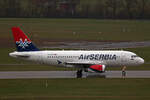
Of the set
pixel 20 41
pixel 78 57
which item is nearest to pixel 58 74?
pixel 78 57

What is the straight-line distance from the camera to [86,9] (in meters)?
179

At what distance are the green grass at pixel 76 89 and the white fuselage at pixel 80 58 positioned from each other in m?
4.74

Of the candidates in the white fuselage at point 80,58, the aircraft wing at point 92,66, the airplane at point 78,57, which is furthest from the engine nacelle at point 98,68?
the white fuselage at point 80,58

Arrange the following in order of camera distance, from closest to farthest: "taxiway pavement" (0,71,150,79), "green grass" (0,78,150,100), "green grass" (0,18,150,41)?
"green grass" (0,78,150,100)
"taxiway pavement" (0,71,150,79)
"green grass" (0,18,150,41)

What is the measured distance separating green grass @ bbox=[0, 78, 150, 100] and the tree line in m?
116

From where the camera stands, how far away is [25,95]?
132ft

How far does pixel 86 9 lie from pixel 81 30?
5205cm

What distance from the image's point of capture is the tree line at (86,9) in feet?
552

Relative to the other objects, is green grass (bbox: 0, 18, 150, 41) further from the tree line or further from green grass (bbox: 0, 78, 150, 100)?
green grass (bbox: 0, 78, 150, 100)

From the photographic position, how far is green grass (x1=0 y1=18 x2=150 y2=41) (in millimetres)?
110175

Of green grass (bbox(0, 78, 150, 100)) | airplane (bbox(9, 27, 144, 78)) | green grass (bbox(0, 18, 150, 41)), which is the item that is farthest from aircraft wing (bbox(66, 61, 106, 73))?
green grass (bbox(0, 18, 150, 41))

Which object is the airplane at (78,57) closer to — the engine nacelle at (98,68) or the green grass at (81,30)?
the engine nacelle at (98,68)

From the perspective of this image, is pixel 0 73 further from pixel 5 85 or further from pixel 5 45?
pixel 5 45

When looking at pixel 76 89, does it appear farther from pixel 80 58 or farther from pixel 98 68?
pixel 80 58
